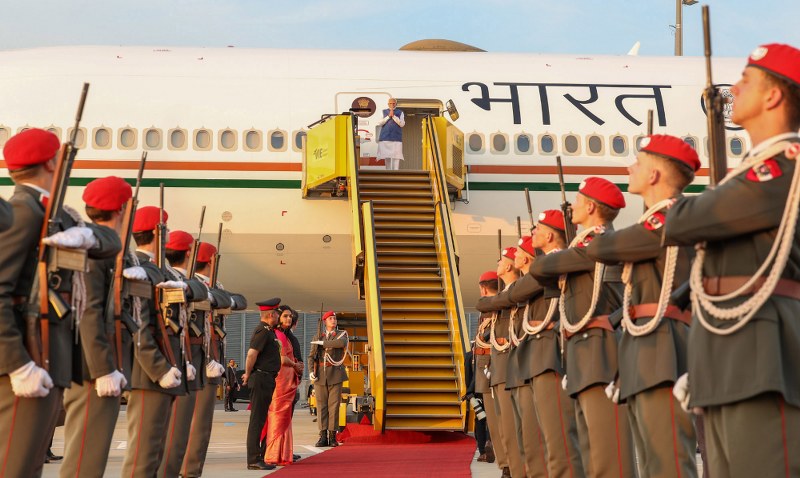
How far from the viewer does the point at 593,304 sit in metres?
5.42

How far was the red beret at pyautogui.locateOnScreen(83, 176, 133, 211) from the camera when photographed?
5.41 metres

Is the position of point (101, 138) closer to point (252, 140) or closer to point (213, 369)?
point (252, 140)

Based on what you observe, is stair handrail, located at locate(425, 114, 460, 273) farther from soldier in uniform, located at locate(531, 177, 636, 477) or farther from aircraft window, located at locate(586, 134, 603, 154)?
soldier in uniform, located at locate(531, 177, 636, 477)

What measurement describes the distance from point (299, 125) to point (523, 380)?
31.3ft

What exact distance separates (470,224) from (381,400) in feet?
13.0

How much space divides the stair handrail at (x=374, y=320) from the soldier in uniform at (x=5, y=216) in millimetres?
9031

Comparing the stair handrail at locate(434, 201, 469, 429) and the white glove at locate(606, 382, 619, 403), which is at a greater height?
the stair handrail at locate(434, 201, 469, 429)

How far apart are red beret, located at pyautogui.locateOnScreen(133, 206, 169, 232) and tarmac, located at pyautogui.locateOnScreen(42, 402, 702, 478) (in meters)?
3.08

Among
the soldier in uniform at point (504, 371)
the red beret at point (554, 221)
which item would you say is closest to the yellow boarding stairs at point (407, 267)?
the soldier in uniform at point (504, 371)

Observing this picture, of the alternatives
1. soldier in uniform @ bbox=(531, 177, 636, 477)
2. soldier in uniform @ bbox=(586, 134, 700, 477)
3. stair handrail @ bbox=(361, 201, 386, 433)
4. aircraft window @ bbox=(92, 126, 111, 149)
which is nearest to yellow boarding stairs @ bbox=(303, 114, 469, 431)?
stair handrail @ bbox=(361, 201, 386, 433)

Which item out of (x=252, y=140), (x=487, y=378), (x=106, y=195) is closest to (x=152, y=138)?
(x=252, y=140)

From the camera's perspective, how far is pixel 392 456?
36.6 ft

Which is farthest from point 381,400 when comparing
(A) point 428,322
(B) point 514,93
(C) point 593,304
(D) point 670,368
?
(D) point 670,368

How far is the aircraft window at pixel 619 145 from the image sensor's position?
16297 millimetres
